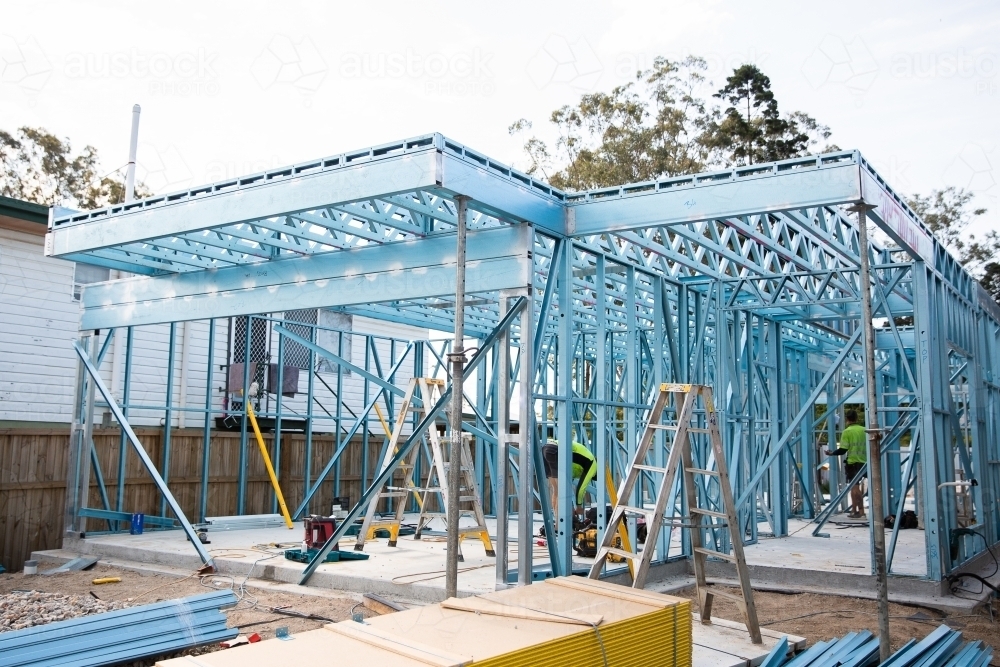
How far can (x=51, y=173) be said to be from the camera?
2761 centimetres

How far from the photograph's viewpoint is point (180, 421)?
15.8 metres

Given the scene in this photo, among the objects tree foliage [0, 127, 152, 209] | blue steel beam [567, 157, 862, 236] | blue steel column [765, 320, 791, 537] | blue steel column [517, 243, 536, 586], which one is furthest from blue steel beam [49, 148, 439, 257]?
tree foliage [0, 127, 152, 209]

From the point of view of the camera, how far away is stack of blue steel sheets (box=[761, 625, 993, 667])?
6.03 meters

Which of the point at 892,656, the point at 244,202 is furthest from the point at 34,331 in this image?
the point at 892,656

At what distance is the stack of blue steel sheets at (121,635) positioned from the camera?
5.77 meters

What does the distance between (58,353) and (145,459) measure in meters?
5.54

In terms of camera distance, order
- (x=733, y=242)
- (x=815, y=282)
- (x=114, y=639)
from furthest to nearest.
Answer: (x=815, y=282), (x=733, y=242), (x=114, y=639)

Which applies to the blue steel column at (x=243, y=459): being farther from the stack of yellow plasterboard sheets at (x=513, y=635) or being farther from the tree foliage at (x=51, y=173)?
the tree foliage at (x=51, y=173)

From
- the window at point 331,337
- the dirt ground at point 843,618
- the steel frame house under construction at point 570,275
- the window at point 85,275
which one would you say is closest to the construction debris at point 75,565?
the steel frame house under construction at point 570,275

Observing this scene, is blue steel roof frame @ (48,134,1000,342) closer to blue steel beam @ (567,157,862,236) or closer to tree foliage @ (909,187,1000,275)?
blue steel beam @ (567,157,862,236)

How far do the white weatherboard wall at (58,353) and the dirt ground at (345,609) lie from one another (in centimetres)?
341

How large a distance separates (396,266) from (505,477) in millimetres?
2568

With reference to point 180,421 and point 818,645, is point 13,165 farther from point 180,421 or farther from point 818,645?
point 818,645

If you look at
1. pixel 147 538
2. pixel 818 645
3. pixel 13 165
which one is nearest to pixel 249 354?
pixel 147 538
